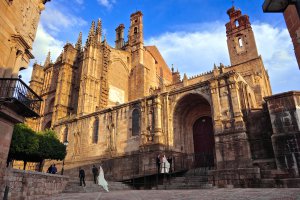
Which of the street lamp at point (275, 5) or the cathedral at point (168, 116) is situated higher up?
the cathedral at point (168, 116)

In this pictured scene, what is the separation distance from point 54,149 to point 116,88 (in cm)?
1677

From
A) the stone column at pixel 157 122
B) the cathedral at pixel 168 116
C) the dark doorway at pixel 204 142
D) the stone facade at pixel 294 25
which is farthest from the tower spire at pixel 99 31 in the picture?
the stone facade at pixel 294 25

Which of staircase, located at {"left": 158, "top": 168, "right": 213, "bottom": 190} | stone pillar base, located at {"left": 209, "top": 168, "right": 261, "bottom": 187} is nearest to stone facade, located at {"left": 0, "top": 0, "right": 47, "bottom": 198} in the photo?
staircase, located at {"left": 158, "top": 168, "right": 213, "bottom": 190}

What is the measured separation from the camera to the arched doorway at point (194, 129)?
17.4 metres

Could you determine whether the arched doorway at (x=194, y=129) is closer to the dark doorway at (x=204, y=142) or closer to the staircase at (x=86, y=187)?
the dark doorway at (x=204, y=142)

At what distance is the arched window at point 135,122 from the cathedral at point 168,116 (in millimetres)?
83

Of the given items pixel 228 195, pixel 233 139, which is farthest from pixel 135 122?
pixel 228 195

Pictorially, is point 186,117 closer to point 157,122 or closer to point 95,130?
point 157,122

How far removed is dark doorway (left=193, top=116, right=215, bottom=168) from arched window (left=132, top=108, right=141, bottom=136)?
15.3ft

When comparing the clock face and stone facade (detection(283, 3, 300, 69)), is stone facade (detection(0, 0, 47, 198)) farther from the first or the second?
the clock face

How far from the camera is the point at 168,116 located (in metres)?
17.5

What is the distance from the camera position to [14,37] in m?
8.77

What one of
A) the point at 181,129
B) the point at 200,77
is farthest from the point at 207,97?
the point at 200,77

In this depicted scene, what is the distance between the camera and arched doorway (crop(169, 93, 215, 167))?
57.2ft
